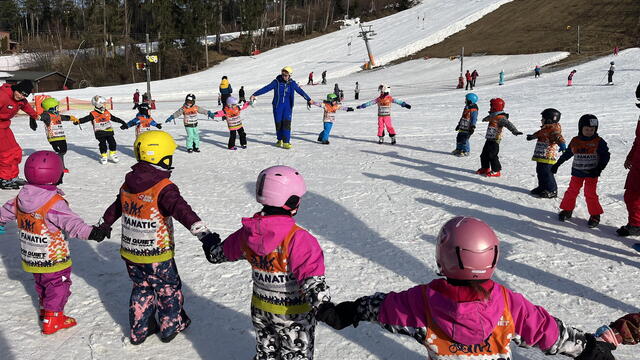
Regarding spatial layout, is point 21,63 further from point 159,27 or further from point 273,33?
point 273,33

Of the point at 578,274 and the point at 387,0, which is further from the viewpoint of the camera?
the point at 387,0

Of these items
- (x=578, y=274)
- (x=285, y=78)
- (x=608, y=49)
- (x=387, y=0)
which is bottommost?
(x=578, y=274)

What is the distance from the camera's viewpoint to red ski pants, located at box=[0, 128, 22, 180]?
24.0 ft

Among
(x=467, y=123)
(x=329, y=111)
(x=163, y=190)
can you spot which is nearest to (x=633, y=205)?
(x=467, y=123)

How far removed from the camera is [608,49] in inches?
1410

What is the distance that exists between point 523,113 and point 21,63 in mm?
66897

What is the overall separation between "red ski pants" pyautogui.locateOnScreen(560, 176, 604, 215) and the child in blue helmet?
385 cm

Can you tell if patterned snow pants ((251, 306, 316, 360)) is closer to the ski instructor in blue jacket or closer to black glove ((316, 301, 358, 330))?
black glove ((316, 301, 358, 330))

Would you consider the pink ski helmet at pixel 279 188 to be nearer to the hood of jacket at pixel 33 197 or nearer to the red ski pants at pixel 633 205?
the hood of jacket at pixel 33 197

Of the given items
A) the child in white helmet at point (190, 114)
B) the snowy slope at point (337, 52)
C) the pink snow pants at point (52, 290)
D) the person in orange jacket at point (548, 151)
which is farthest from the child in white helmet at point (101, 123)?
the snowy slope at point (337, 52)

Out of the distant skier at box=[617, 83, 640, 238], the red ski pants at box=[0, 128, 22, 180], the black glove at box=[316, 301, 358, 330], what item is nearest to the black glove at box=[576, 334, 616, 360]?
the black glove at box=[316, 301, 358, 330]

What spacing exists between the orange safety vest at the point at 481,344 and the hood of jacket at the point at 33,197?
313 centimetres

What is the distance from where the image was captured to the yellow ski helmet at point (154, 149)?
3271mm

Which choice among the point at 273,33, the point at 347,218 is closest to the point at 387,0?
the point at 273,33
